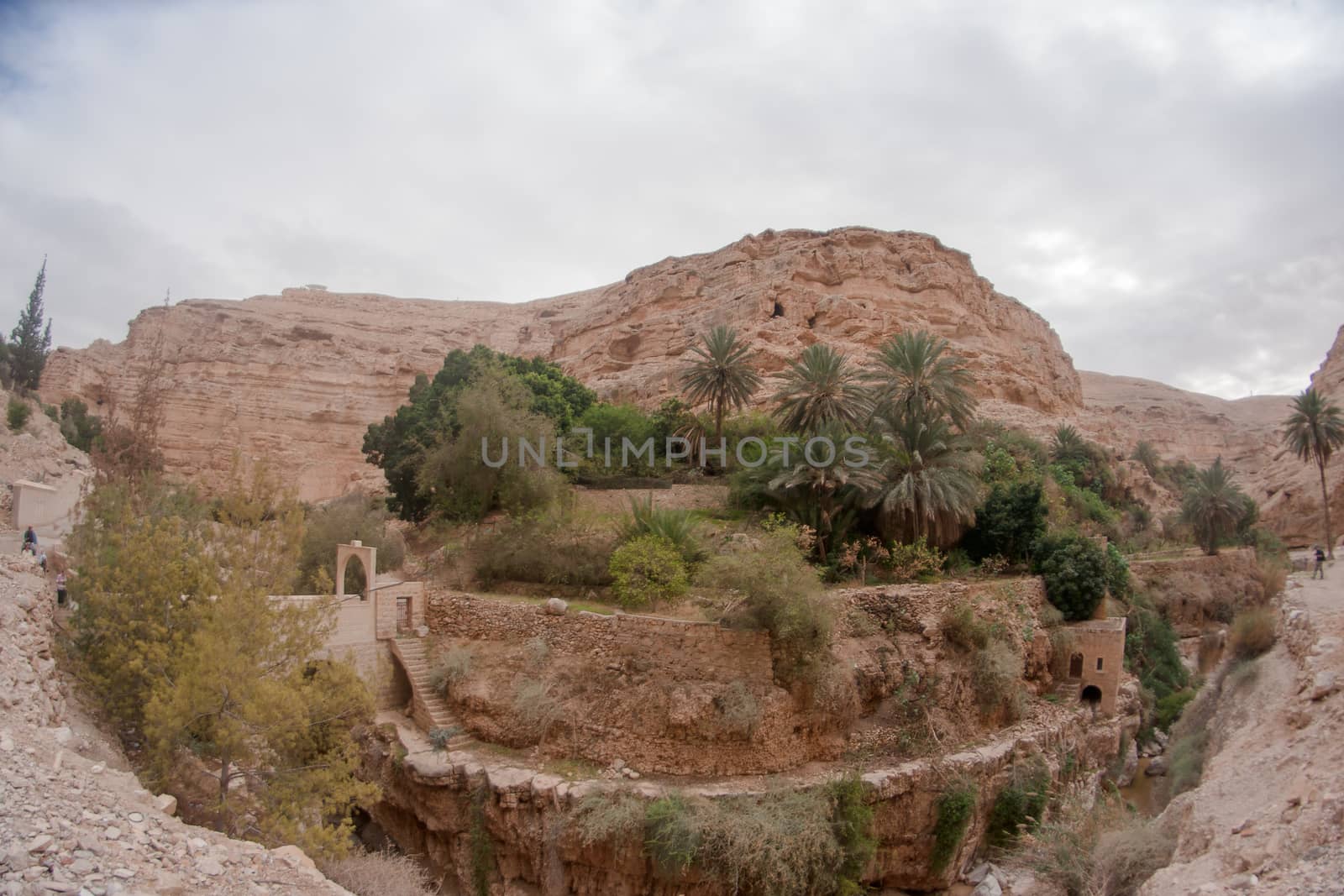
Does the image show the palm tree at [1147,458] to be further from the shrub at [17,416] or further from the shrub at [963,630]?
the shrub at [17,416]

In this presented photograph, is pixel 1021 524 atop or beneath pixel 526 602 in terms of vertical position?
atop

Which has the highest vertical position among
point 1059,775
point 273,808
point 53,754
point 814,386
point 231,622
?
point 814,386

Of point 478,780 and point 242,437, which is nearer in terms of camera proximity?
point 478,780

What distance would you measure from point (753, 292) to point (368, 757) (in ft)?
92.9

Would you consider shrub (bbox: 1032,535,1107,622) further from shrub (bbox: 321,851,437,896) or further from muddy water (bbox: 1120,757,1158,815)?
shrub (bbox: 321,851,437,896)

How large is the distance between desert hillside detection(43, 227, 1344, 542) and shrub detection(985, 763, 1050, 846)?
21662 millimetres

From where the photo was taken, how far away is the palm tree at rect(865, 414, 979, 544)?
18.9m

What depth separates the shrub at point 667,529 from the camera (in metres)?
17.4

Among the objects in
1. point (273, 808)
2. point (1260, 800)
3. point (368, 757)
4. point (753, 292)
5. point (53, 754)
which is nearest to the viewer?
point (53, 754)

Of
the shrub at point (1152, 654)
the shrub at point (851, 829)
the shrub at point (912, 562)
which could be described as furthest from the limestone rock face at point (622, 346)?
the shrub at point (851, 829)

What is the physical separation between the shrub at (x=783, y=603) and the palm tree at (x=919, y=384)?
761 centimetres

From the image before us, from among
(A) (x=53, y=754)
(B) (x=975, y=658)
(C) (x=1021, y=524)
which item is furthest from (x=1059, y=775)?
(A) (x=53, y=754)

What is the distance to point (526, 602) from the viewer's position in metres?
16.7

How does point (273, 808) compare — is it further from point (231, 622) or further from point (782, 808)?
point (782, 808)
